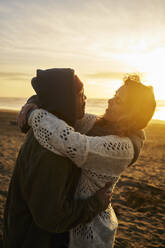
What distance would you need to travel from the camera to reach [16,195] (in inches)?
66.9

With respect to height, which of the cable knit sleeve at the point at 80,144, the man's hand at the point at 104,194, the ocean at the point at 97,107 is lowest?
the ocean at the point at 97,107

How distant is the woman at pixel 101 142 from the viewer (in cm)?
148

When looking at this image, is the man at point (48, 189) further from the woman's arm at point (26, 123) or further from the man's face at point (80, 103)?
the woman's arm at point (26, 123)

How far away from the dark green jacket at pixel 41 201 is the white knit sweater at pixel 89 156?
66 millimetres

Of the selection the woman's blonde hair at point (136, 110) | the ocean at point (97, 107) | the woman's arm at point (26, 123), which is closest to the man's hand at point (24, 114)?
the woman's arm at point (26, 123)

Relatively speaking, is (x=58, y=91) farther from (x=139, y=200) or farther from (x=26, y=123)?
(x=139, y=200)

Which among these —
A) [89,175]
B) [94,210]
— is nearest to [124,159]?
[89,175]

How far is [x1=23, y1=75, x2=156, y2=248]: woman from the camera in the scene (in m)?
1.48

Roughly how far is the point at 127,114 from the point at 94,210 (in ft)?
2.16

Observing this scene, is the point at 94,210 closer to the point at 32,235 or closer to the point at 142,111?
the point at 32,235

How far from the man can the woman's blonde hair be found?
1.03 feet

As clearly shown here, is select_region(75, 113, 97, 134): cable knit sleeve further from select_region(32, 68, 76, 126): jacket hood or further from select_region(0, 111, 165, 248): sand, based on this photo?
select_region(0, 111, 165, 248): sand

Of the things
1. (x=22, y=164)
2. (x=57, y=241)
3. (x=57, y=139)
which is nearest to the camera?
(x=57, y=139)

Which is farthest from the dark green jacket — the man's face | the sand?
the sand
